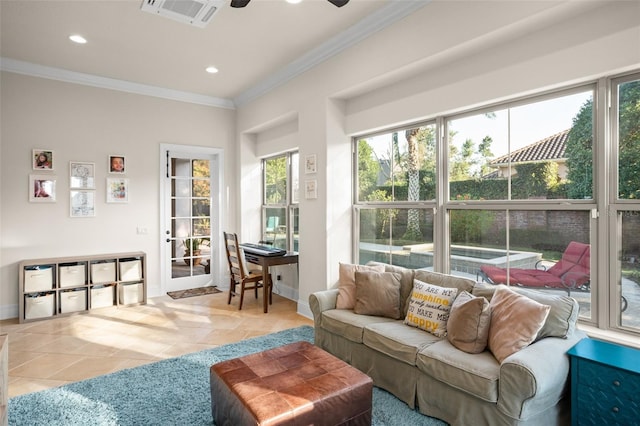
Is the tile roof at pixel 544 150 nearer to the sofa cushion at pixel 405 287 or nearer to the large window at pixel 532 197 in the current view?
the large window at pixel 532 197

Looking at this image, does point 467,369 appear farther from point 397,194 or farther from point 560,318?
point 397,194

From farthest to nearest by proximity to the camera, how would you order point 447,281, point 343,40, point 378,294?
point 343,40 < point 378,294 < point 447,281

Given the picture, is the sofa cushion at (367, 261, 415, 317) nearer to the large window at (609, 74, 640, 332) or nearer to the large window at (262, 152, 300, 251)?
the large window at (609, 74, 640, 332)

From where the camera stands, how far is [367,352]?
2.70 metres

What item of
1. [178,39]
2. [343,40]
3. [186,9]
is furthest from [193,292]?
[343,40]

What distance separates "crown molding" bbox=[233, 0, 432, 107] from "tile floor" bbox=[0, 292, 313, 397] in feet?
10.1

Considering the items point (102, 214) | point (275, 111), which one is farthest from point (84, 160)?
point (275, 111)

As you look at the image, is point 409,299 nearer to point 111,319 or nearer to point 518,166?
point 518,166

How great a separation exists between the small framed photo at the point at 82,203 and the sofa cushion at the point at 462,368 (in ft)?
15.5

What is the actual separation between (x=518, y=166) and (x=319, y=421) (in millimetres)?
2303

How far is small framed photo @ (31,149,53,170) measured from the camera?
4.50 meters

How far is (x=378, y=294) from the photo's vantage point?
2957 millimetres

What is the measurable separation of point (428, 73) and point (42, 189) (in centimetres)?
487

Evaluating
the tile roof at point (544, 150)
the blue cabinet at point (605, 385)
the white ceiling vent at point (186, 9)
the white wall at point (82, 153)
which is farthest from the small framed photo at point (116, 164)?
the blue cabinet at point (605, 385)
